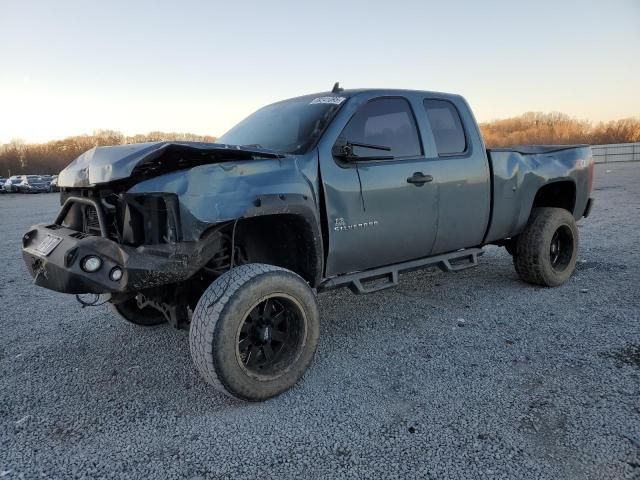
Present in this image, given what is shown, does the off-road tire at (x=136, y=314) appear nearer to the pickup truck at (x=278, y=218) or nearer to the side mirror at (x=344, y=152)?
the pickup truck at (x=278, y=218)

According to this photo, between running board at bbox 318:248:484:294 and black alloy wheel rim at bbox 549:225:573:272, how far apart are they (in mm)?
1349

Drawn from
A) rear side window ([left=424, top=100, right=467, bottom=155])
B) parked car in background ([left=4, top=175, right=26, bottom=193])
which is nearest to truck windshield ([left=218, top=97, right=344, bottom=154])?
rear side window ([left=424, top=100, right=467, bottom=155])

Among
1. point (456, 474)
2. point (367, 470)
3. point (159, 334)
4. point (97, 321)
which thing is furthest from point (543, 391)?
point (97, 321)

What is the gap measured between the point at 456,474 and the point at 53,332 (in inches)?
142

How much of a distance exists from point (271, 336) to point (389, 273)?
1.19 meters

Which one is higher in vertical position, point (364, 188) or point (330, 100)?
point (330, 100)

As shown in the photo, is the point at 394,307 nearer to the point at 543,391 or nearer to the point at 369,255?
the point at 369,255

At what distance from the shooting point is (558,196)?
5578mm

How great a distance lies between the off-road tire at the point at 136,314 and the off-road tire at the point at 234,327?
4.96 feet

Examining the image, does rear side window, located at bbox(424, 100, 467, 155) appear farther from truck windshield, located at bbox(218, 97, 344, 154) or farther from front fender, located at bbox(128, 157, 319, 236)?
front fender, located at bbox(128, 157, 319, 236)

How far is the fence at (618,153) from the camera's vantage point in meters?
35.0

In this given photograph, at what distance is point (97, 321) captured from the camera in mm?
4543

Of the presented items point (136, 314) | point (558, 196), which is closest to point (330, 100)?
point (136, 314)

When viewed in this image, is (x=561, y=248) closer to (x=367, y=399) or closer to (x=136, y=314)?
(x=367, y=399)
